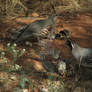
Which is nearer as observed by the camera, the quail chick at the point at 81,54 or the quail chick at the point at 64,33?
the quail chick at the point at 81,54

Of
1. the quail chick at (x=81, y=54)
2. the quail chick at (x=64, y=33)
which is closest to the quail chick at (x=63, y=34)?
the quail chick at (x=64, y=33)

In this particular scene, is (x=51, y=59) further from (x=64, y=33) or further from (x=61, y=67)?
(x=64, y=33)

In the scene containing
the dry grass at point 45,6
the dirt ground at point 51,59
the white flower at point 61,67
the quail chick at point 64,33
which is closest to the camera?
the dirt ground at point 51,59

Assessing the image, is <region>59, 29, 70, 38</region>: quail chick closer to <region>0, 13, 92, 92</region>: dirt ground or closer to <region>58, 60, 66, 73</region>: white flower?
<region>0, 13, 92, 92</region>: dirt ground

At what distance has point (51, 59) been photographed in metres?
3.58

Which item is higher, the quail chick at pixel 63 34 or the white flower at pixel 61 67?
the quail chick at pixel 63 34

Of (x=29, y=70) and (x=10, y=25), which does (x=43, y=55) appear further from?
(x=10, y=25)

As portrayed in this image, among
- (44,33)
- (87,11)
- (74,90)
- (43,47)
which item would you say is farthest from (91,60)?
(87,11)

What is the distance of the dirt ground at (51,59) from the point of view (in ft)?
9.12

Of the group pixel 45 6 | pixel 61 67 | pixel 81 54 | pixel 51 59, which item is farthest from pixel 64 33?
pixel 45 6

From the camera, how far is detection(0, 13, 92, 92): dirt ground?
2.78 metres

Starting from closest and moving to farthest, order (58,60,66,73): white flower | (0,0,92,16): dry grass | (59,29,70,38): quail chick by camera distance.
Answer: (58,60,66,73): white flower
(59,29,70,38): quail chick
(0,0,92,16): dry grass

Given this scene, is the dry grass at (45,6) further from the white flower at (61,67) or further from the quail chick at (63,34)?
the white flower at (61,67)

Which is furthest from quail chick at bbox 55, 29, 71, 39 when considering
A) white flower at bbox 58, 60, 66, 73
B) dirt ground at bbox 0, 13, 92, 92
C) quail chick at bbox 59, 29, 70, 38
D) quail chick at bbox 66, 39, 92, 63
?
white flower at bbox 58, 60, 66, 73
